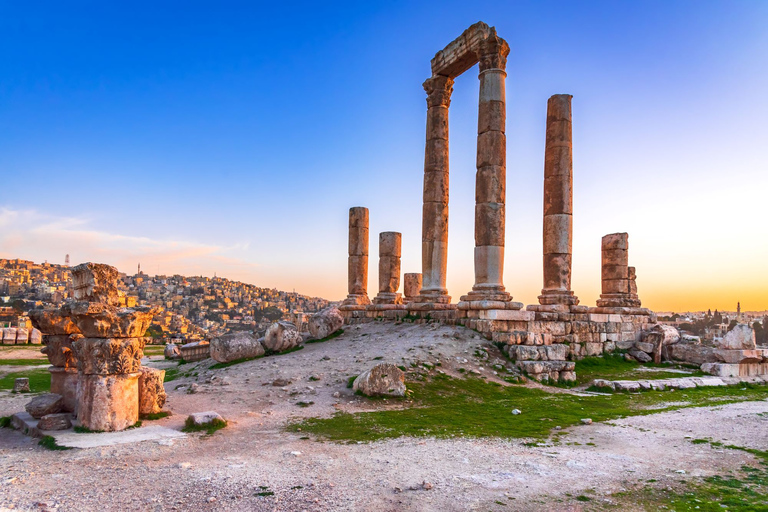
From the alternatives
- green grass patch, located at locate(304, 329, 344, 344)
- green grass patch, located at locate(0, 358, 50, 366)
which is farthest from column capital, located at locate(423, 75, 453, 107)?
green grass patch, located at locate(0, 358, 50, 366)

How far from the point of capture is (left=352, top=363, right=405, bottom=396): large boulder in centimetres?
1051

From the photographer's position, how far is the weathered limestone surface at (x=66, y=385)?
874 cm

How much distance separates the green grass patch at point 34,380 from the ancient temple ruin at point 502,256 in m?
11.3

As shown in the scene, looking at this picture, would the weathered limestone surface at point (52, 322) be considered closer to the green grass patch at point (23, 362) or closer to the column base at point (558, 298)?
the green grass patch at point (23, 362)

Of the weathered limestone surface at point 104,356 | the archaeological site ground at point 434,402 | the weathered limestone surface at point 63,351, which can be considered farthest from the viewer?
the weathered limestone surface at point 63,351

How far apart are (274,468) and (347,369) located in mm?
6383

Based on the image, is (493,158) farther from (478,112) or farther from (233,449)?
(233,449)

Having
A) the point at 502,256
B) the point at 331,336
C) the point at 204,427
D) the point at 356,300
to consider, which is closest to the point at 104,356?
the point at 204,427

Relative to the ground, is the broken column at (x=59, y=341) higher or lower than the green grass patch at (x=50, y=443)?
higher

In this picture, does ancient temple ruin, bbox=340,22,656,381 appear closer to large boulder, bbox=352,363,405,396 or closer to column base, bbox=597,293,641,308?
column base, bbox=597,293,641,308

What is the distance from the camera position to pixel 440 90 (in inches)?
829

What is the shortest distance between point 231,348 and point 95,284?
256 inches

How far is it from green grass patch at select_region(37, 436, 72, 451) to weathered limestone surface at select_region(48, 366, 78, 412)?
1068 millimetres

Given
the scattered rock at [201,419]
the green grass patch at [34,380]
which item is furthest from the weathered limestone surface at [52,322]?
the green grass patch at [34,380]
